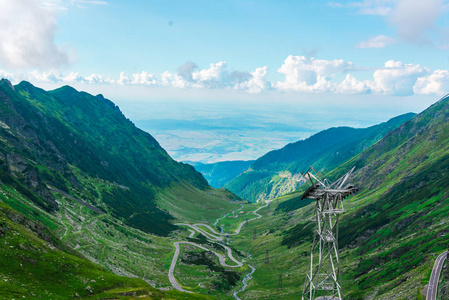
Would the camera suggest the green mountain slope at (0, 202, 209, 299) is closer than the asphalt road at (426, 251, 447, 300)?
Yes

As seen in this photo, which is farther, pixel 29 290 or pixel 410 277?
pixel 410 277

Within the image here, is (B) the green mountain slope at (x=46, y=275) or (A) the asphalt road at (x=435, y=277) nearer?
(B) the green mountain slope at (x=46, y=275)

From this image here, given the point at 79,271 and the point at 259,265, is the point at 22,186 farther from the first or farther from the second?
the point at 259,265

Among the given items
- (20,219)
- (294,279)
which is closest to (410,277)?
(294,279)

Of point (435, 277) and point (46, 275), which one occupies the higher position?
point (46, 275)

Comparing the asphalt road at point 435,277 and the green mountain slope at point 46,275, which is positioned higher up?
the green mountain slope at point 46,275

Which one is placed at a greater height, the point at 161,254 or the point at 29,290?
the point at 29,290

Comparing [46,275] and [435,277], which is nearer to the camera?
[46,275]

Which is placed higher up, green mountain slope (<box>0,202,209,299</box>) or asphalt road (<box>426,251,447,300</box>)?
green mountain slope (<box>0,202,209,299</box>)
